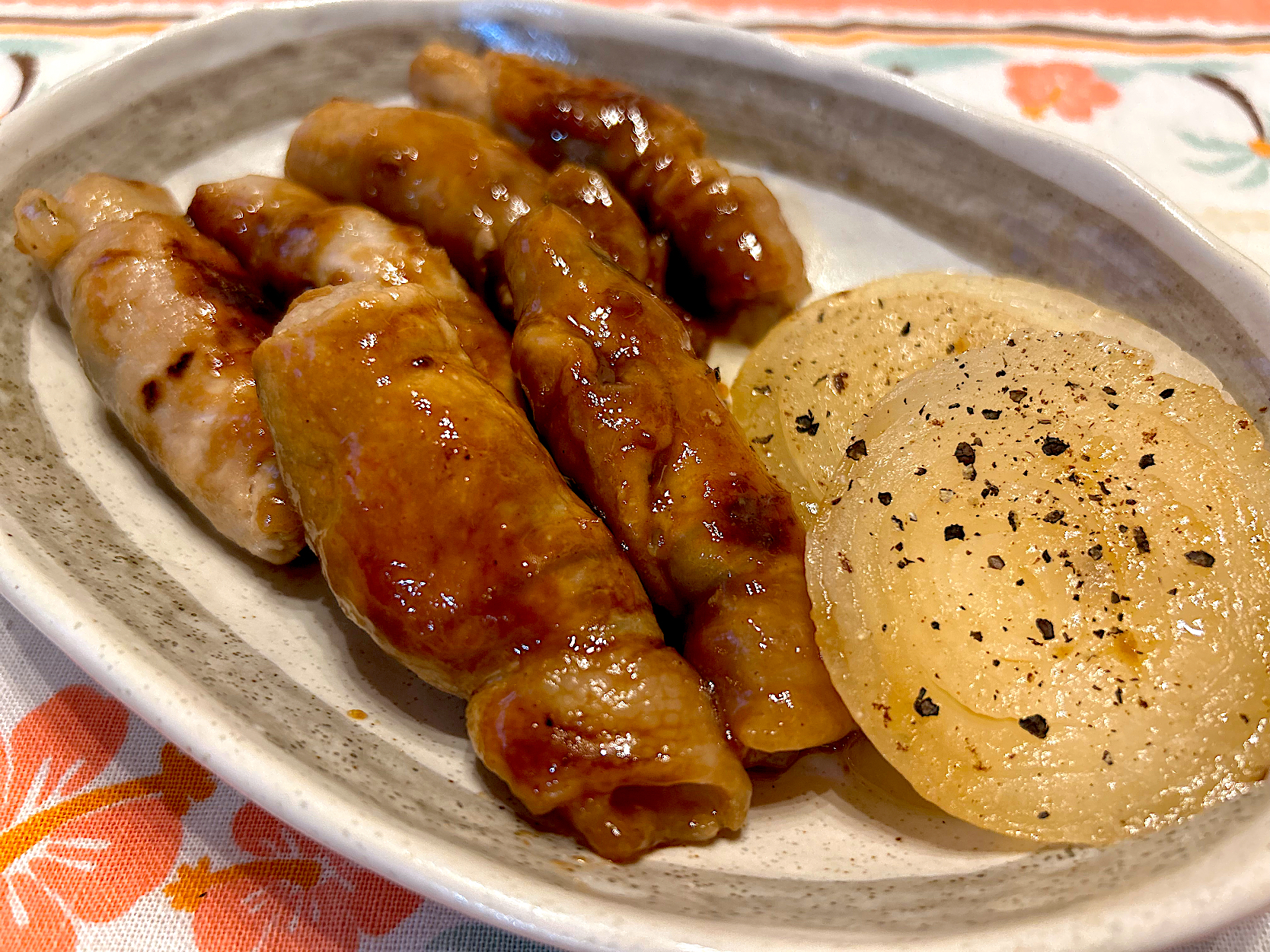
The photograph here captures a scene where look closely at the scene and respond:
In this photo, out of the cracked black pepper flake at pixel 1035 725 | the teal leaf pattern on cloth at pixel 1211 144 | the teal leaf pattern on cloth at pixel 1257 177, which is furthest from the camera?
the teal leaf pattern on cloth at pixel 1211 144

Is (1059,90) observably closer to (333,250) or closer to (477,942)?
(333,250)

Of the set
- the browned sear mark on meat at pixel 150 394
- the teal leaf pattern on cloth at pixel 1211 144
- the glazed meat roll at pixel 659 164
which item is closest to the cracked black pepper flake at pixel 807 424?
the glazed meat roll at pixel 659 164

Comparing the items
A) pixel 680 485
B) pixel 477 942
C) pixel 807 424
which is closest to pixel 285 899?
pixel 477 942

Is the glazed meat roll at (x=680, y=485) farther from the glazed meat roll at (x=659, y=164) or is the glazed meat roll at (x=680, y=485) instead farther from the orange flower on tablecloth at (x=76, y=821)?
the orange flower on tablecloth at (x=76, y=821)

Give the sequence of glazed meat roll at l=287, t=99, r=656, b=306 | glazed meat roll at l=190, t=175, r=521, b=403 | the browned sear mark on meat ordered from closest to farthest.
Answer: the browned sear mark on meat
glazed meat roll at l=190, t=175, r=521, b=403
glazed meat roll at l=287, t=99, r=656, b=306

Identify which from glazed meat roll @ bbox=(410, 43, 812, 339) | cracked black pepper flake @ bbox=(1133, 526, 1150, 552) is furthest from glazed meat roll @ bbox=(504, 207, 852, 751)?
cracked black pepper flake @ bbox=(1133, 526, 1150, 552)

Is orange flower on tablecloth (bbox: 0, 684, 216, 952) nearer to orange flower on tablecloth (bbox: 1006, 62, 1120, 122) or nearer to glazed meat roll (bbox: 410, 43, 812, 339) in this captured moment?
glazed meat roll (bbox: 410, 43, 812, 339)
